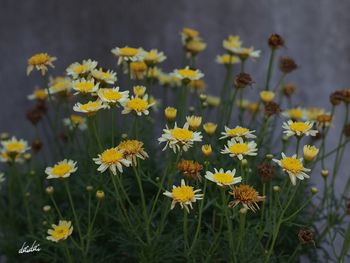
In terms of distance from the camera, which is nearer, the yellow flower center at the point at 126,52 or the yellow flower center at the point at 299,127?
the yellow flower center at the point at 299,127

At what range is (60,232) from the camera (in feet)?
3.99

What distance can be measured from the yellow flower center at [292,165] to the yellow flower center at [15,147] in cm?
71

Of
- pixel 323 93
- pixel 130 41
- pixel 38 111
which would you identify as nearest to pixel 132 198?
pixel 38 111

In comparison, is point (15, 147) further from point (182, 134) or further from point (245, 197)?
point (245, 197)

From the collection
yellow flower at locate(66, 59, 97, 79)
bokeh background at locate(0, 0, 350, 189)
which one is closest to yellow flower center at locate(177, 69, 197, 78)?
yellow flower at locate(66, 59, 97, 79)

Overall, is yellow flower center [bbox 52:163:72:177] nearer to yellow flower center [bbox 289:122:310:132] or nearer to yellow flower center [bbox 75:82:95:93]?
yellow flower center [bbox 75:82:95:93]

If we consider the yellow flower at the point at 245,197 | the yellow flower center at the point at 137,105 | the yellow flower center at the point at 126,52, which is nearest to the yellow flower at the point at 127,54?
the yellow flower center at the point at 126,52

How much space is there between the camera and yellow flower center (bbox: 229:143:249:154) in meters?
1.14

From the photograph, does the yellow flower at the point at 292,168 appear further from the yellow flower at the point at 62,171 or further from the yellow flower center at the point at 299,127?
the yellow flower at the point at 62,171

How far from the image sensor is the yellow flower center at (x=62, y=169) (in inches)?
48.5

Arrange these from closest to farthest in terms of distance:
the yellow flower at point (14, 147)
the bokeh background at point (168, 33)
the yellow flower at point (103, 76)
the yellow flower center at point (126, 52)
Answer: the yellow flower at point (103, 76) < the yellow flower center at point (126, 52) < the yellow flower at point (14, 147) < the bokeh background at point (168, 33)

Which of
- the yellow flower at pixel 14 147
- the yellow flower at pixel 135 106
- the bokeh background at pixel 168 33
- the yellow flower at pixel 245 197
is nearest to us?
the yellow flower at pixel 245 197

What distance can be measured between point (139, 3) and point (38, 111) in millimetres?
815

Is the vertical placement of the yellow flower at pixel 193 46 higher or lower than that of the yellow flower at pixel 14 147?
higher
